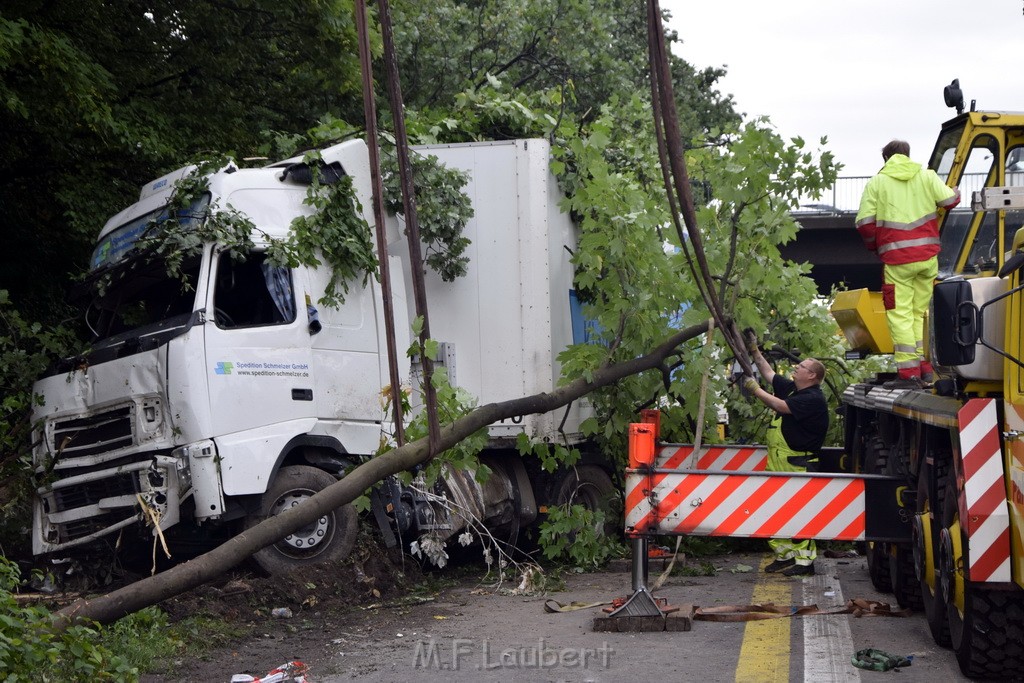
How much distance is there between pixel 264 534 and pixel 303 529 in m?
2.66

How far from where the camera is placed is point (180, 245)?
8172 millimetres

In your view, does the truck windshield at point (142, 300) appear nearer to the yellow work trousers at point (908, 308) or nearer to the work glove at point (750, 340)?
the work glove at point (750, 340)

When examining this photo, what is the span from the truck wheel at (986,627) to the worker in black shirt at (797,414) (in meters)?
3.12

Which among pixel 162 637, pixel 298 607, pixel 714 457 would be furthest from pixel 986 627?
pixel 298 607

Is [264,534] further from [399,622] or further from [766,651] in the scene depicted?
[766,651]

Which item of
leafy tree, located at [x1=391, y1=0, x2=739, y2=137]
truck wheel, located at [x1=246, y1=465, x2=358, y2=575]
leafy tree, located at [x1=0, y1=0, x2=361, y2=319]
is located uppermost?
leafy tree, located at [x1=391, y1=0, x2=739, y2=137]

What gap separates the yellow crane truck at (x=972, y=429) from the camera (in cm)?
497

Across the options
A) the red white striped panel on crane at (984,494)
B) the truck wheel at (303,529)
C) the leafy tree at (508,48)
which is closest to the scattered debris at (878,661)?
the red white striped panel on crane at (984,494)

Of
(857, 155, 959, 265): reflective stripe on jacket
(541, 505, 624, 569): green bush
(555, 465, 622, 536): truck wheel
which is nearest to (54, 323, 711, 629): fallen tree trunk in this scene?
(541, 505, 624, 569): green bush

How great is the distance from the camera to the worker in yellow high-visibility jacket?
24.7 feet

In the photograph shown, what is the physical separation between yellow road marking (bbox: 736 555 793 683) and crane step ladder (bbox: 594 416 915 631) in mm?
589

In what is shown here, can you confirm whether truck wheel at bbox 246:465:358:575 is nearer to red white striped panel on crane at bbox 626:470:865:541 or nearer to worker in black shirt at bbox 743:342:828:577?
red white striped panel on crane at bbox 626:470:865:541

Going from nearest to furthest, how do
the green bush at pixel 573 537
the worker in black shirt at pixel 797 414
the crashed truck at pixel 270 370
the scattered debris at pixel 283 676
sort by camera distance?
the scattered debris at pixel 283 676, the crashed truck at pixel 270 370, the worker in black shirt at pixel 797 414, the green bush at pixel 573 537

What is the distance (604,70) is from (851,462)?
1144cm
